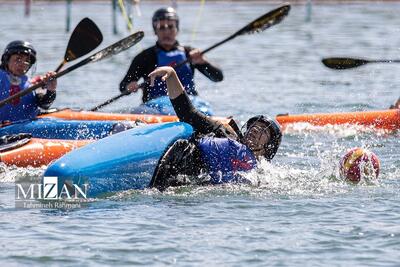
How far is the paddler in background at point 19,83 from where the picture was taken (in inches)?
418

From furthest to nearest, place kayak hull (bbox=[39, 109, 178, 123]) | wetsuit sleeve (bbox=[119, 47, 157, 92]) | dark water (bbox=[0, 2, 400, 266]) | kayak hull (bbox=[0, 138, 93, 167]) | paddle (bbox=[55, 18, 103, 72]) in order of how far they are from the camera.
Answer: wetsuit sleeve (bbox=[119, 47, 157, 92])
kayak hull (bbox=[39, 109, 178, 123])
paddle (bbox=[55, 18, 103, 72])
kayak hull (bbox=[0, 138, 93, 167])
dark water (bbox=[0, 2, 400, 266])

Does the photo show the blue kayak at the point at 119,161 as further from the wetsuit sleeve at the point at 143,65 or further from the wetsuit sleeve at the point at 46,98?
the wetsuit sleeve at the point at 143,65

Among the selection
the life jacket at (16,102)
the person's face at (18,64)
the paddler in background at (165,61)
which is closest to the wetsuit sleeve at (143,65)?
the paddler in background at (165,61)

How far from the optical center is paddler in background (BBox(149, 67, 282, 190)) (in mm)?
8469

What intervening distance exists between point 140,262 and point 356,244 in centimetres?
136

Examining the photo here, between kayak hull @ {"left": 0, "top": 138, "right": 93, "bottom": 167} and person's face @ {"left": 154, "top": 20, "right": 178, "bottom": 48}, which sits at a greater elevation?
person's face @ {"left": 154, "top": 20, "right": 178, "bottom": 48}

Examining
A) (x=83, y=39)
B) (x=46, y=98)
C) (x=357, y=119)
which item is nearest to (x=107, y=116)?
(x=46, y=98)

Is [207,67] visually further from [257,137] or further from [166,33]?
[257,137]

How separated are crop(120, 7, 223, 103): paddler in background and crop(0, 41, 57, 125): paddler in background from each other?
1786mm

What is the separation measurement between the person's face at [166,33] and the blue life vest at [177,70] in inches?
3.6

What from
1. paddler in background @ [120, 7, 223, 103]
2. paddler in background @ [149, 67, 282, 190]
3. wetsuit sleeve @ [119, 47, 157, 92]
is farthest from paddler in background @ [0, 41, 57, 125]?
paddler in background @ [149, 67, 282, 190]

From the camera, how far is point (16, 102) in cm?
1079

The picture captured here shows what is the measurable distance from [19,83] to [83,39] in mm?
858

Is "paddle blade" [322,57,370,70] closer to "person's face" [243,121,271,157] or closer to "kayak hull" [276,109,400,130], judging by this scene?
"kayak hull" [276,109,400,130]
